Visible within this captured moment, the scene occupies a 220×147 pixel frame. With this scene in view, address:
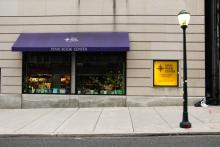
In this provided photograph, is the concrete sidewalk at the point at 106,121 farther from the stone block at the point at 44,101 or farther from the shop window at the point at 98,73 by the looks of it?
the shop window at the point at 98,73

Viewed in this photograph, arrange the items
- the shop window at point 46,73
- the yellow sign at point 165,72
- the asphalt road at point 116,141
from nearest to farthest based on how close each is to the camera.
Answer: the asphalt road at point 116,141
the yellow sign at point 165,72
the shop window at point 46,73

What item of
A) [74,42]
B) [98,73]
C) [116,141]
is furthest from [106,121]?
[74,42]

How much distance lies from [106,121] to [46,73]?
248 inches

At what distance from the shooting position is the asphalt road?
10.9 metres

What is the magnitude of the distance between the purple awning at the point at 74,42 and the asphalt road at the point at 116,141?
23.4 feet

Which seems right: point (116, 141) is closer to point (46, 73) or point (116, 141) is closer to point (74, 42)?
point (74, 42)

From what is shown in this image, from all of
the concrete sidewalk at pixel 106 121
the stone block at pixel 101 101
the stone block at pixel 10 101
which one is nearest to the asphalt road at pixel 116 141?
the concrete sidewalk at pixel 106 121

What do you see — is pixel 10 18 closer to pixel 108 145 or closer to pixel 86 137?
pixel 86 137

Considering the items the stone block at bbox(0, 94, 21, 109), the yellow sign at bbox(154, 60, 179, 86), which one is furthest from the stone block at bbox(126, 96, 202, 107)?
the stone block at bbox(0, 94, 21, 109)

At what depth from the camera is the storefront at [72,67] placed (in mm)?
19344

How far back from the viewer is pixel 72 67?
19.8 m

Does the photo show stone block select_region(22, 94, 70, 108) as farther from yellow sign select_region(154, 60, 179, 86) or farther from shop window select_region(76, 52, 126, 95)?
yellow sign select_region(154, 60, 179, 86)

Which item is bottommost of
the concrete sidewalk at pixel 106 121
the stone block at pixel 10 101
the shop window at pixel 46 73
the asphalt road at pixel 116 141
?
the asphalt road at pixel 116 141

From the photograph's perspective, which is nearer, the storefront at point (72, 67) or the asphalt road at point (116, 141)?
the asphalt road at point (116, 141)
